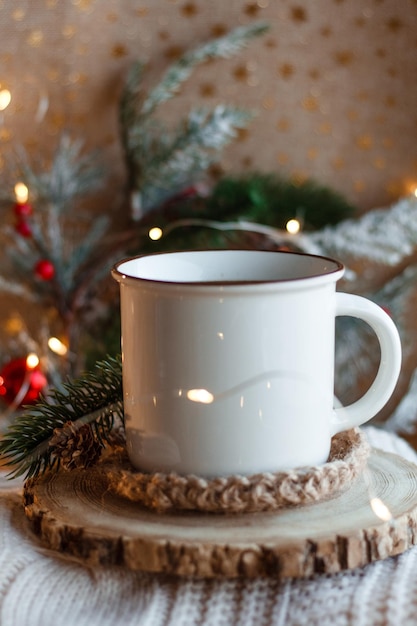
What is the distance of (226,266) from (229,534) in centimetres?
20

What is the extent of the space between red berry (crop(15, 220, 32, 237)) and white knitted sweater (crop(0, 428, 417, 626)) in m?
0.65

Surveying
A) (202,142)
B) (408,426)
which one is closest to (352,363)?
(408,426)

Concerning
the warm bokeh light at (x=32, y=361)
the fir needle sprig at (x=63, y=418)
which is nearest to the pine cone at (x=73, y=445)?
the fir needle sprig at (x=63, y=418)

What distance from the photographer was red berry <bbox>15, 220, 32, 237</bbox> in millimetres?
1015

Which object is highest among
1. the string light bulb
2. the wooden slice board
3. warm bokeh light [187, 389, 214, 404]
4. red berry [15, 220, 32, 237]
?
warm bokeh light [187, 389, 214, 404]

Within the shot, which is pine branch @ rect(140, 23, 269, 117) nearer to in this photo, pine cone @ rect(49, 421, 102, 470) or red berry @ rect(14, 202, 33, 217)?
red berry @ rect(14, 202, 33, 217)

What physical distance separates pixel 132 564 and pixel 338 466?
0.13 metres

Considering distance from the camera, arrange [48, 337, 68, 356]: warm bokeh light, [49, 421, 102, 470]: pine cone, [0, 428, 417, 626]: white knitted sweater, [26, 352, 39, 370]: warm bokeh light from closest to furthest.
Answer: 1. [0, 428, 417, 626]: white knitted sweater
2. [49, 421, 102, 470]: pine cone
3. [26, 352, 39, 370]: warm bokeh light
4. [48, 337, 68, 356]: warm bokeh light

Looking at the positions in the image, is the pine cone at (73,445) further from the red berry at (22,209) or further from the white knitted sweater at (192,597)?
the red berry at (22,209)

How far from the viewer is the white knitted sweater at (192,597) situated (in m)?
0.39

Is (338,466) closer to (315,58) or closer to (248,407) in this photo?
(248,407)

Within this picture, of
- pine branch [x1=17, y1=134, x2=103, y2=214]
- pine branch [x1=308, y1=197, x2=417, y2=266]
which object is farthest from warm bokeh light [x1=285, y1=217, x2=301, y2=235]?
pine branch [x1=17, y1=134, x2=103, y2=214]

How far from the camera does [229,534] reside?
403 millimetres

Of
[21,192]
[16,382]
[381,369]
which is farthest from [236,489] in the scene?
[21,192]
